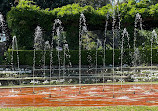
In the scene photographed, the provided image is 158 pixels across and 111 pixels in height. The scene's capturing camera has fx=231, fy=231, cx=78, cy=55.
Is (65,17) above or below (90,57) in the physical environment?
A: above

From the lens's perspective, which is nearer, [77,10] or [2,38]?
[77,10]

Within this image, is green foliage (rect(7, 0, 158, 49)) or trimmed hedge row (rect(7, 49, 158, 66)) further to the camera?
green foliage (rect(7, 0, 158, 49))

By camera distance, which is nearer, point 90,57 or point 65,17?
point 90,57

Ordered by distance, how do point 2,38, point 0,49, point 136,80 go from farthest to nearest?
point 2,38 → point 0,49 → point 136,80

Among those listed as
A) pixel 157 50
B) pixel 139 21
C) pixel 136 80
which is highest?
pixel 139 21

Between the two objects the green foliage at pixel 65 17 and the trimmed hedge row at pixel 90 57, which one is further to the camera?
the green foliage at pixel 65 17

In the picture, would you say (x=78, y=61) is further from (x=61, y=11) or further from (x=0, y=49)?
(x=0, y=49)

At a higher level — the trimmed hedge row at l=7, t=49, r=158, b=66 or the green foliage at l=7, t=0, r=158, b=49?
the green foliage at l=7, t=0, r=158, b=49

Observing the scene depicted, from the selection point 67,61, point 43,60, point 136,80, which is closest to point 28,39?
point 43,60

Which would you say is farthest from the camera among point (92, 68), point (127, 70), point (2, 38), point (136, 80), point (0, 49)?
point (2, 38)

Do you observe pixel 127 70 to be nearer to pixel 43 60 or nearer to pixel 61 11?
pixel 43 60

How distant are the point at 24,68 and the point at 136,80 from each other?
8757 mm

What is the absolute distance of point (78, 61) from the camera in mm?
18281

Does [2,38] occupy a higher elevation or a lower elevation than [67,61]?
higher
